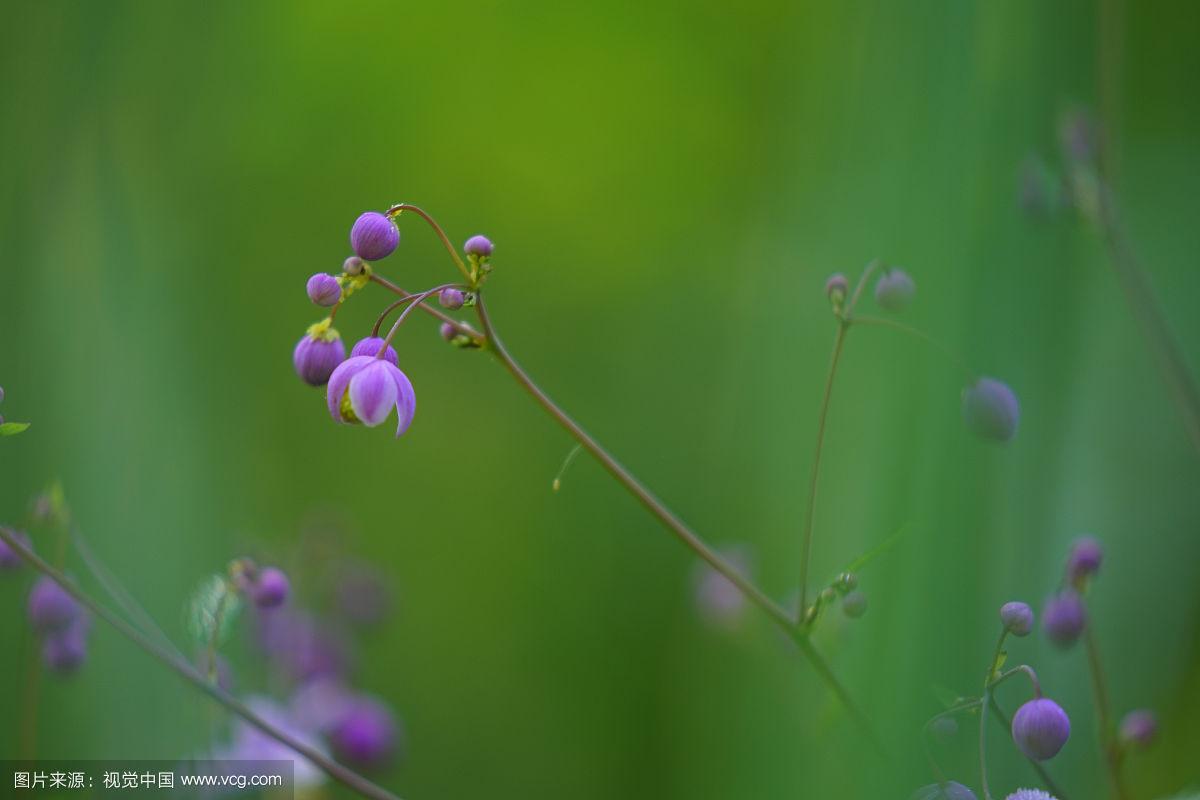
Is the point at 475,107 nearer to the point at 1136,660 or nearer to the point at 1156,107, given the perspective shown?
the point at 1156,107

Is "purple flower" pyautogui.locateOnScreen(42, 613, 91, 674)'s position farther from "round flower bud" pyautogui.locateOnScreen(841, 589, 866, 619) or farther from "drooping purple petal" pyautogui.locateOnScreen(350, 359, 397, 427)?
"round flower bud" pyautogui.locateOnScreen(841, 589, 866, 619)

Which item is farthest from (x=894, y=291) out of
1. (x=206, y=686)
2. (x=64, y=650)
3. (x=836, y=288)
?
(x=64, y=650)

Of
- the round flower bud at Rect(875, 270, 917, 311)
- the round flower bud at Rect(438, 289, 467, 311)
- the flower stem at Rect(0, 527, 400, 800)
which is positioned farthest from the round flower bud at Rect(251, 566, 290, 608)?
the round flower bud at Rect(875, 270, 917, 311)

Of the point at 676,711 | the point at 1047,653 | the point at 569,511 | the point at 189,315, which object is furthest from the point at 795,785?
the point at 189,315

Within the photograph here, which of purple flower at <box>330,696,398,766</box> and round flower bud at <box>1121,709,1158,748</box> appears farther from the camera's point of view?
purple flower at <box>330,696,398,766</box>

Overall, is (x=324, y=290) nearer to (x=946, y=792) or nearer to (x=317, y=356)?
(x=317, y=356)

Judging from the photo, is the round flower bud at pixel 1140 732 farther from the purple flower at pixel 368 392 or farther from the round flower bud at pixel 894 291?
the purple flower at pixel 368 392
